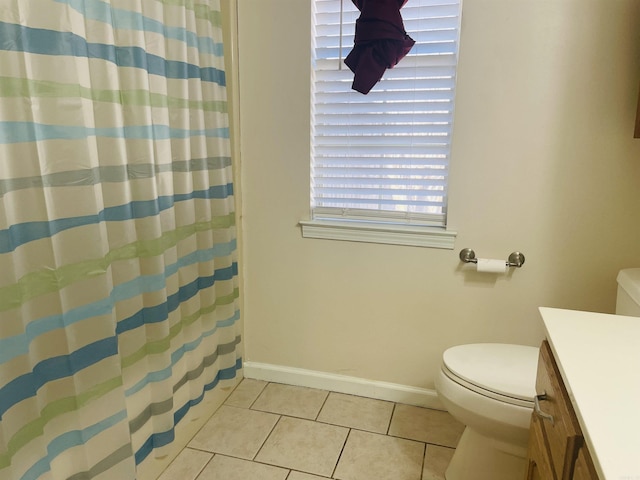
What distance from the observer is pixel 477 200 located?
1896mm

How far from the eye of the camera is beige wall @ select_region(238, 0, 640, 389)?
1.71 meters

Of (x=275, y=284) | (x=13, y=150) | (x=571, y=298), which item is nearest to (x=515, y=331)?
(x=571, y=298)

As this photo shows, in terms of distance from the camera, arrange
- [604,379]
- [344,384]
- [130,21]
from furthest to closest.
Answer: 1. [344,384]
2. [130,21]
3. [604,379]

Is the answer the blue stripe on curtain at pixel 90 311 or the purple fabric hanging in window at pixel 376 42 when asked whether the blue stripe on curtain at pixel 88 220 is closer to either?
the blue stripe on curtain at pixel 90 311

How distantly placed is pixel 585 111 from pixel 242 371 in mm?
1910

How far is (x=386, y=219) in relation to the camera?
204cm

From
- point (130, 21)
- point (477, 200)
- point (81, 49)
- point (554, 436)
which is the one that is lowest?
point (554, 436)

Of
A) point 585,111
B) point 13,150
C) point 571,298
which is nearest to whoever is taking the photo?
point 13,150

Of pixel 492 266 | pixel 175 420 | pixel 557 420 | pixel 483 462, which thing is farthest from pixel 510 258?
pixel 175 420

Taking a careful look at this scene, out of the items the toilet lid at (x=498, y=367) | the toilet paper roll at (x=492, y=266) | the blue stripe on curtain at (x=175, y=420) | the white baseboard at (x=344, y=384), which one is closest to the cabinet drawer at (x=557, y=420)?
the toilet lid at (x=498, y=367)

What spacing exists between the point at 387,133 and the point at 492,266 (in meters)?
0.69

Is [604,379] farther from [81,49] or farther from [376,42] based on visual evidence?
[376,42]

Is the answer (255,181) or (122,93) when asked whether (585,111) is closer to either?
(255,181)

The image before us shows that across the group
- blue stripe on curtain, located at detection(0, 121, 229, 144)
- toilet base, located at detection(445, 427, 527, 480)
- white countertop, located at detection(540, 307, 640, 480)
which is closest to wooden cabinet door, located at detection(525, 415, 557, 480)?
white countertop, located at detection(540, 307, 640, 480)
